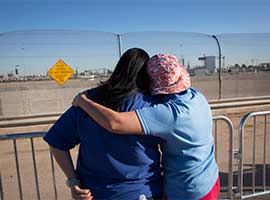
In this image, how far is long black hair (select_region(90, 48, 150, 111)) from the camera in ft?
4.24

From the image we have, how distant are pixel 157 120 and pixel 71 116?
456mm

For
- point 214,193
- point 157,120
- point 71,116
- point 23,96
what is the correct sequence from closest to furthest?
point 157,120, point 71,116, point 214,193, point 23,96

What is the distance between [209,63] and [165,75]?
8.50 metres

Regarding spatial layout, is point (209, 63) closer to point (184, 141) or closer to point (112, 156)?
point (184, 141)

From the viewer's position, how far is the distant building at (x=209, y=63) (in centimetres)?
894

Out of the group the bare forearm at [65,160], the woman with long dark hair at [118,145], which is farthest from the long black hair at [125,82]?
the bare forearm at [65,160]

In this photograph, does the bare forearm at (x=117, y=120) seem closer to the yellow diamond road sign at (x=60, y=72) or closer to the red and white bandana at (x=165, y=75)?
the red and white bandana at (x=165, y=75)

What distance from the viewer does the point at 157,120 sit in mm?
1266

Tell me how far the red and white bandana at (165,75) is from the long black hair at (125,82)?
0.14ft

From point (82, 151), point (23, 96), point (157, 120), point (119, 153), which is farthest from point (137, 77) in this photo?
point (23, 96)

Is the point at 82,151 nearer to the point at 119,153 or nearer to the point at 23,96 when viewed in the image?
the point at 119,153

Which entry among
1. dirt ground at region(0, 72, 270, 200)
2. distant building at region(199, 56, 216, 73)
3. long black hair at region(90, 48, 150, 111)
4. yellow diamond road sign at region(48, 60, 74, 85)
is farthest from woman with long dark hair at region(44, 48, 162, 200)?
distant building at region(199, 56, 216, 73)

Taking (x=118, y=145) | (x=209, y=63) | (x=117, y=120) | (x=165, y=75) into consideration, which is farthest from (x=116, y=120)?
(x=209, y=63)

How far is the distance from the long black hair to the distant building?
25.9ft
